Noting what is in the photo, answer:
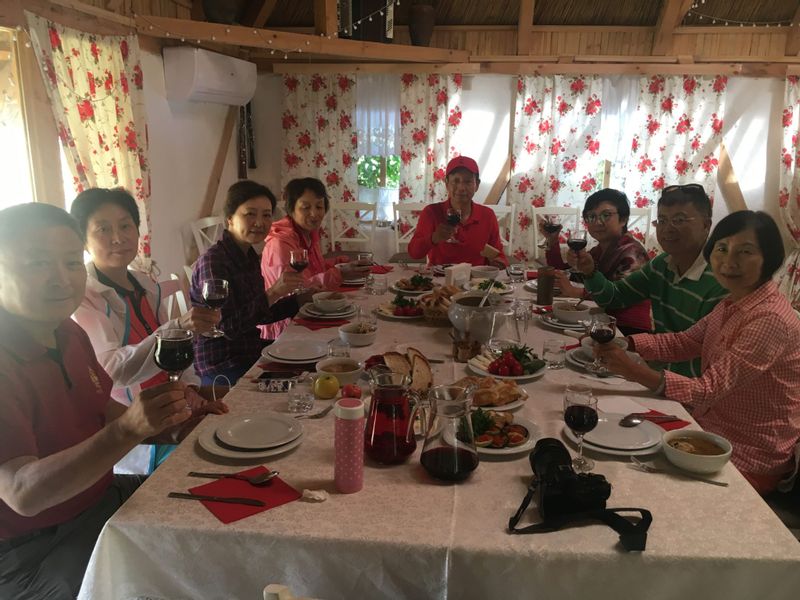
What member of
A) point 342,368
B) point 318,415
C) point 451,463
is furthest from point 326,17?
point 451,463

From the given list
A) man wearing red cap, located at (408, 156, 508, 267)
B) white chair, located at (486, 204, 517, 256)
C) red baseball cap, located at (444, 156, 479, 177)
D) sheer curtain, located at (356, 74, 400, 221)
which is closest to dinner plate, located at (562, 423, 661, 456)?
man wearing red cap, located at (408, 156, 508, 267)

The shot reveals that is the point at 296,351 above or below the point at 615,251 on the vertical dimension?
below

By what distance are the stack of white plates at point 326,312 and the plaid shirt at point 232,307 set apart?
23 centimetres

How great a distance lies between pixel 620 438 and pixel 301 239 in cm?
227

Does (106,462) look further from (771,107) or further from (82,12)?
(771,107)

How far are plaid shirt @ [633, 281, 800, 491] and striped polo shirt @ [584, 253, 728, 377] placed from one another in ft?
1.63

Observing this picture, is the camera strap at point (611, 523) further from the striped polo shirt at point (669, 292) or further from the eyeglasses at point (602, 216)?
the eyeglasses at point (602, 216)

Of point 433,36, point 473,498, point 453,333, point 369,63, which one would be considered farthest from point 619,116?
point 473,498

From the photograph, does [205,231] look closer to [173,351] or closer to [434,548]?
[173,351]

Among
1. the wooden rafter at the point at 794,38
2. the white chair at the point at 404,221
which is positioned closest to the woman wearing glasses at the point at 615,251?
the white chair at the point at 404,221

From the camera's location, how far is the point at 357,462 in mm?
1246

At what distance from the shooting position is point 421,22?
5.42 m

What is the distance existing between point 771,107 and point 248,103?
5064mm

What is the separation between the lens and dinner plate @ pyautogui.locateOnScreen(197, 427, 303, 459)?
1.38 meters
